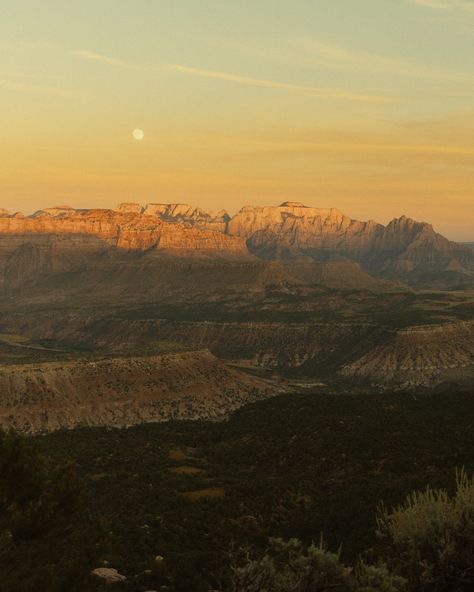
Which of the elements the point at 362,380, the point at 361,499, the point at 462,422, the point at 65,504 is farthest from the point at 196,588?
the point at 362,380

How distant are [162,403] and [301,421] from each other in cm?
4209

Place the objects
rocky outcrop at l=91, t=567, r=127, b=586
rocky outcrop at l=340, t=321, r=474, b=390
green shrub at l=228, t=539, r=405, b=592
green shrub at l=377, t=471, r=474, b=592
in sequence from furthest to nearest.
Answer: rocky outcrop at l=340, t=321, r=474, b=390 → rocky outcrop at l=91, t=567, r=127, b=586 → green shrub at l=377, t=471, r=474, b=592 → green shrub at l=228, t=539, r=405, b=592

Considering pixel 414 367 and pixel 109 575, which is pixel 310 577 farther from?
pixel 414 367

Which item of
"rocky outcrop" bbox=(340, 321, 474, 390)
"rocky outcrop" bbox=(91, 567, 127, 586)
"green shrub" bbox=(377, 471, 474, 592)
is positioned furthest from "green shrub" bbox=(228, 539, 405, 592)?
"rocky outcrop" bbox=(340, 321, 474, 390)

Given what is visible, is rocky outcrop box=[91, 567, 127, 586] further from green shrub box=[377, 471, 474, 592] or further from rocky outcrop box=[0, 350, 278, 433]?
rocky outcrop box=[0, 350, 278, 433]

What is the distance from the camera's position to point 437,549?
95.9ft

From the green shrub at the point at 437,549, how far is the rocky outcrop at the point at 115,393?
89509 mm

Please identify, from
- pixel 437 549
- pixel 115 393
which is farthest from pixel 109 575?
pixel 115 393

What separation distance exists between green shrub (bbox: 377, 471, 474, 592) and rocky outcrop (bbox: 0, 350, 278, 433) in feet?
294

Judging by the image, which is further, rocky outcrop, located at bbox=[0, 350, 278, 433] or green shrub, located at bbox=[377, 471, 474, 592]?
rocky outcrop, located at bbox=[0, 350, 278, 433]

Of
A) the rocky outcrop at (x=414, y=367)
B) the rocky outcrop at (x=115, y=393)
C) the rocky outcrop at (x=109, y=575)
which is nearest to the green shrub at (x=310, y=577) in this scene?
the rocky outcrop at (x=109, y=575)

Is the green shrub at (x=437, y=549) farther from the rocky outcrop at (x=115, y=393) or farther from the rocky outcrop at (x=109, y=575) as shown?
the rocky outcrop at (x=115, y=393)

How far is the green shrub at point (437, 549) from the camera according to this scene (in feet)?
94.4

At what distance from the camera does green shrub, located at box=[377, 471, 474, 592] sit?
28781 millimetres
